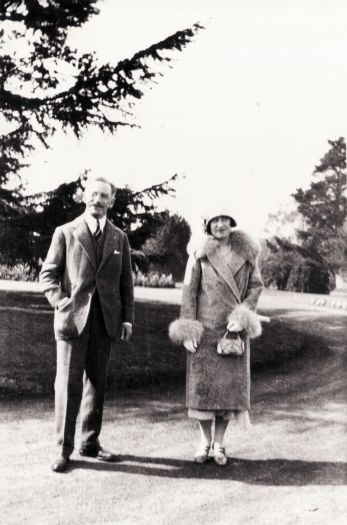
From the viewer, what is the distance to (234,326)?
12.7 feet

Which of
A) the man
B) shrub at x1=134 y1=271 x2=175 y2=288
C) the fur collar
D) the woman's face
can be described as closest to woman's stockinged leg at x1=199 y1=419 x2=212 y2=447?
the man

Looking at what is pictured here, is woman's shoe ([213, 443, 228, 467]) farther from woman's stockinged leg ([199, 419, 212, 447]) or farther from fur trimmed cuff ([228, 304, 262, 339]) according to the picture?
fur trimmed cuff ([228, 304, 262, 339])

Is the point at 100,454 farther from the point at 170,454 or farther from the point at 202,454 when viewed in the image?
the point at 202,454

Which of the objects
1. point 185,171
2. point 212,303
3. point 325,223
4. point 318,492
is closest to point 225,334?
point 212,303

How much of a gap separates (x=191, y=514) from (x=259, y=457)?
3.46 feet

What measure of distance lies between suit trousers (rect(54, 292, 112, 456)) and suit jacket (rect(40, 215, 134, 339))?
65 mm

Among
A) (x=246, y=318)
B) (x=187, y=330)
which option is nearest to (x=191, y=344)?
(x=187, y=330)

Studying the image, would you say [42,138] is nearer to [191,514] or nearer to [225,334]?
[225,334]

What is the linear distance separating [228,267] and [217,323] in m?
0.39

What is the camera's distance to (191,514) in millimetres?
3037

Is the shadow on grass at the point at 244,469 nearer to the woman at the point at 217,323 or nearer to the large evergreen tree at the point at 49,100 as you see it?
the woman at the point at 217,323

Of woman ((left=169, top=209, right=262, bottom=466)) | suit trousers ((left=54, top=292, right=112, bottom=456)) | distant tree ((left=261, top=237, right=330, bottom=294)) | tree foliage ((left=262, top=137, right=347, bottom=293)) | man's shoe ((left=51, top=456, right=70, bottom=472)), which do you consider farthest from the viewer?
distant tree ((left=261, top=237, right=330, bottom=294))

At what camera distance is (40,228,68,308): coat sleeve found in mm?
3848

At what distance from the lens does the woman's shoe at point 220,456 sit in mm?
3799
